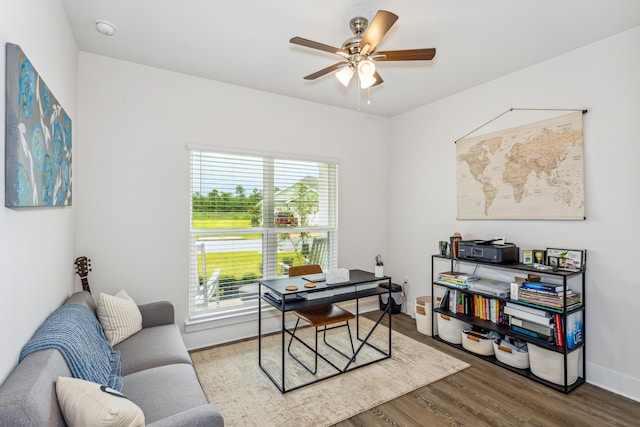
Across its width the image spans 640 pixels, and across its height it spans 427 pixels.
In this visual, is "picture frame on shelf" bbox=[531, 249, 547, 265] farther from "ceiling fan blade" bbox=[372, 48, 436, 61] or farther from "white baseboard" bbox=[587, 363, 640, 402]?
"ceiling fan blade" bbox=[372, 48, 436, 61]

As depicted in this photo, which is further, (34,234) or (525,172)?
(525,172)

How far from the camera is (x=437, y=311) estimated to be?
342 centimetres

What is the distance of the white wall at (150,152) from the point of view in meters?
2.79

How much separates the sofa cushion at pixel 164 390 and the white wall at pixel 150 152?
1.28m

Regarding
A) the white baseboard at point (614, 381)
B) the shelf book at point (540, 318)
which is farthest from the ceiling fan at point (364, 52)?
the white baseboard at point (614, 381)

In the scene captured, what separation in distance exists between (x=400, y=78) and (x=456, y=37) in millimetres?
814

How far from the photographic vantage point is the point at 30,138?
140cm

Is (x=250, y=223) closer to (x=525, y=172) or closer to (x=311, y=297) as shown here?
(x=311, y=297)

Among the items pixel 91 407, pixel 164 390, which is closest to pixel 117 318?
pixel 164 390

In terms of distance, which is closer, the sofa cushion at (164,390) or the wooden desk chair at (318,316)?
the sofa cushion at (164,390)

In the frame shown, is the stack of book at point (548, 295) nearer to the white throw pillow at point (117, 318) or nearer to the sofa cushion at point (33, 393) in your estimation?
the sofa cushion at point (33, 393)

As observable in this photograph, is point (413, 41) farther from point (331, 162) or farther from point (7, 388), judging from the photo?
point (7, 388)

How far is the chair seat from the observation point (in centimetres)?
271

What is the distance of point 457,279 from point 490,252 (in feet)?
1.56
